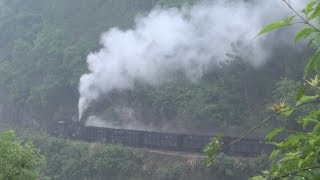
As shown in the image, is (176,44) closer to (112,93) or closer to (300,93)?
(112,93)

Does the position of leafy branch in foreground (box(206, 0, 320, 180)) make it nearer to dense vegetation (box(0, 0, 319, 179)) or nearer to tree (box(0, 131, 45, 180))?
tree (box(0, 131, 45, 180))

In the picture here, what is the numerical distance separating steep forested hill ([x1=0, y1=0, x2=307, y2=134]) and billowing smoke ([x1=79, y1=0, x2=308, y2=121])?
31.8 inches

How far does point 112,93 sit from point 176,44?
21.2 feet

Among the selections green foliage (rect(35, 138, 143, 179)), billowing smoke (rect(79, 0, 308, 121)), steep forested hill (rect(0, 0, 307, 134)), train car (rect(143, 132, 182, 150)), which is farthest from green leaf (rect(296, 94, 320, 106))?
billowing smoke (rect(79, 0, 308, 121))

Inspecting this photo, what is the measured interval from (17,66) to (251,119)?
2216cm

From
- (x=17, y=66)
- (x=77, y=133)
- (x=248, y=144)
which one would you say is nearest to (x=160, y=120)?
(x=77, y=133)

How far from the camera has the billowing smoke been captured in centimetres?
2583

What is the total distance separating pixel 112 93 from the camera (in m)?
31.6

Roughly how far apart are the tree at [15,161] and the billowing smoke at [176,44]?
18020 millimetres

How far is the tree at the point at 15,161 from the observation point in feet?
26.5

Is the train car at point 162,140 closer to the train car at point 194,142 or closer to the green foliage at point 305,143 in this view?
the train car at point 194,142

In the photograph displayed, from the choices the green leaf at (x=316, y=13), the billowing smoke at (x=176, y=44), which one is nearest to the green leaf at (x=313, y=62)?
the green leaf at (x=316, y=13)

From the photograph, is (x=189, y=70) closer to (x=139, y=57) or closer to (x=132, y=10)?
(x=139, y=57)

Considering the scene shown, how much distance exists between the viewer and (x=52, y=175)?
23531mm
